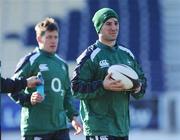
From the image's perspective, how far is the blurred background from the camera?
1562 cm

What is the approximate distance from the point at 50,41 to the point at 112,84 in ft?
4.22

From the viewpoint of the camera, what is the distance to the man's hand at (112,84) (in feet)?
16.7

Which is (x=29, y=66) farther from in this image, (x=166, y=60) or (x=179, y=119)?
(x=166, y=60)

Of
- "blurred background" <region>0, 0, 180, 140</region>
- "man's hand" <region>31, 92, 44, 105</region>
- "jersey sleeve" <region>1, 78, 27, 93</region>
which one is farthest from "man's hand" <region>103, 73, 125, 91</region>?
"blurred background" <region>0, 0, 180, 140</region>

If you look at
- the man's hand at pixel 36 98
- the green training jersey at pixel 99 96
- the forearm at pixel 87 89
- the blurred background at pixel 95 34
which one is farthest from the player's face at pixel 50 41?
the blurred background at pixel 95 34

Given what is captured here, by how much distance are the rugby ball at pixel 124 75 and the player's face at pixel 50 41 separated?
112 cm

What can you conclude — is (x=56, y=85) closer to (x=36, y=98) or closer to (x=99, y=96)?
(x=36, y=98)

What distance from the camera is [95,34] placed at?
1730 centimetres

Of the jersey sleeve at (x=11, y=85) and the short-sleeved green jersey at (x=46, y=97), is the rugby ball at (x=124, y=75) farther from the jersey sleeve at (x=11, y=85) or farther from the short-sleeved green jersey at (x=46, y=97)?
the short-sleeved green jersey at (x=46, y=97)

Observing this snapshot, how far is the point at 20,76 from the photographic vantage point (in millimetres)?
6129

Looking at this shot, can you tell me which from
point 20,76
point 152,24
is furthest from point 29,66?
point 152,24

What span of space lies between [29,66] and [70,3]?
41.4ft

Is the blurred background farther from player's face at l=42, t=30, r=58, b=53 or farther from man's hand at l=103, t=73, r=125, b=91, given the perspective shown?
man's hand at l=103, t=73, r=125, b=91

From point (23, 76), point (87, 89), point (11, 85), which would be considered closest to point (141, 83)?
point (87, 89)
